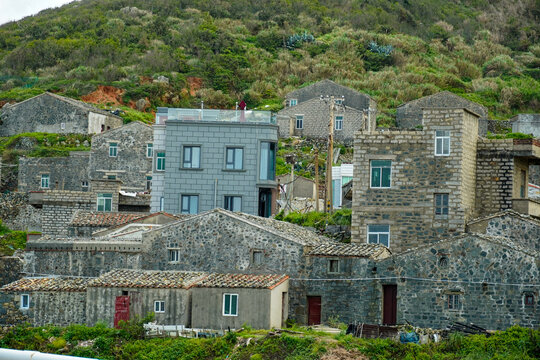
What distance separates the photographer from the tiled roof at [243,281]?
39.3 m

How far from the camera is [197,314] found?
39781mm

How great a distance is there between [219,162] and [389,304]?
14.9 meters

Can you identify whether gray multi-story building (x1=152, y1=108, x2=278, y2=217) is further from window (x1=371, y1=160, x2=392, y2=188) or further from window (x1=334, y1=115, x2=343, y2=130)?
window (x1=334, y1=115, x2=343, y2=130)

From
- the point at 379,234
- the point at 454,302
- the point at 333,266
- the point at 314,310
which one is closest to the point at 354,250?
the point at 333,266

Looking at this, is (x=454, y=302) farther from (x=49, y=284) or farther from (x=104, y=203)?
(x=104, y=203)

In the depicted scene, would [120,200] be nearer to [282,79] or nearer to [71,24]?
[282,79]

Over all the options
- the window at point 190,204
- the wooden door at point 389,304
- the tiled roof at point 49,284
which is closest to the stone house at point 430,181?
the wooden door at point 389,304

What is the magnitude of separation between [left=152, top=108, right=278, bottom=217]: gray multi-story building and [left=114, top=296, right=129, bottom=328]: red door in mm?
11045

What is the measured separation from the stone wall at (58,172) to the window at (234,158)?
20440mm

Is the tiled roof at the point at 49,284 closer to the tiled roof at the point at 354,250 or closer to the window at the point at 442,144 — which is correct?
the tiled roof at the point at 354,250

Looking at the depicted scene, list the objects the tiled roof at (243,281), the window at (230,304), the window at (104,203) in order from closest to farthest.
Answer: the tiled roof at (243,281) < the window at (230,304) < the window at (104,203)

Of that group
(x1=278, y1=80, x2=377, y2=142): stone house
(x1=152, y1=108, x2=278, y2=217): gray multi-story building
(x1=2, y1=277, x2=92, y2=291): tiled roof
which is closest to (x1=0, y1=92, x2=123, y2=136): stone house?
(x1=278, y1=80, x2=377, y2=142): stone house

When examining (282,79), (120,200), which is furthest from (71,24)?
(120,200)

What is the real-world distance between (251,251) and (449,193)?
855cm
